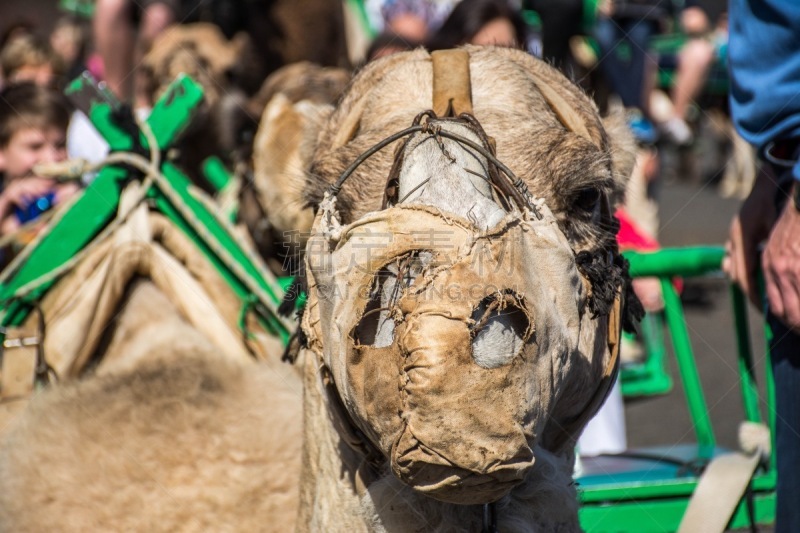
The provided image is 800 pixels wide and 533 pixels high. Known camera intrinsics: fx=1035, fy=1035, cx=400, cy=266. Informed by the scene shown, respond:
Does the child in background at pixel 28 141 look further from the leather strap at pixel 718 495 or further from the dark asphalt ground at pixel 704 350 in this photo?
the leather strap at pixel 718 495

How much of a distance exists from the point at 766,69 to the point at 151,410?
1.67 meters

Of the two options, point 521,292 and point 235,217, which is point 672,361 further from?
point 521,292

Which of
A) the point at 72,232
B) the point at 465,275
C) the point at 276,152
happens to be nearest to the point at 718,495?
the point at 465,275

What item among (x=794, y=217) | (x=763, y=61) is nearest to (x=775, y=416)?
(x=794, y=217)

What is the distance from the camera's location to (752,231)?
2584mm

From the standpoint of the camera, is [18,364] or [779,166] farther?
[18,364]

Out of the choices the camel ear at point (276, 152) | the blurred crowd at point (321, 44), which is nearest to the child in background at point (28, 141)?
the blurred crowd at point (321, 44)

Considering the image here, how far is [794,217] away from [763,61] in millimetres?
383

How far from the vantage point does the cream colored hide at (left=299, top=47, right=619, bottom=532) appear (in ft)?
4.44

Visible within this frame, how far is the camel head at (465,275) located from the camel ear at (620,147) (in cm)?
14

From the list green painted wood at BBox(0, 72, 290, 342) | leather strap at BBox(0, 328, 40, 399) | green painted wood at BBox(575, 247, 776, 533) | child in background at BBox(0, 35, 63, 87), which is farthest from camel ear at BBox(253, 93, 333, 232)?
child in background at BBox(0, 35, 63, 87)

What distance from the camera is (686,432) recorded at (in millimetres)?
5551

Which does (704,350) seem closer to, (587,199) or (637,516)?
(637,516)

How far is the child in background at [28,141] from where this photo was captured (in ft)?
15.2
